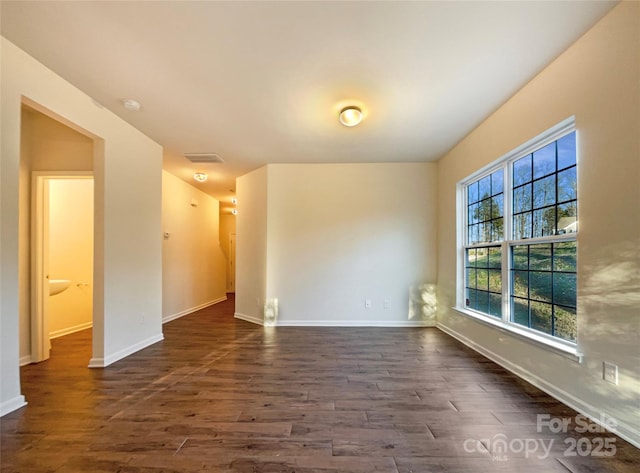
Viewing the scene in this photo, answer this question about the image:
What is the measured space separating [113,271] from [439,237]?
447cm

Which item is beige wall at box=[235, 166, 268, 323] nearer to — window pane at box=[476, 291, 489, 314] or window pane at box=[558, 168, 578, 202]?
window pane at box=[476, 291, 489, 314]

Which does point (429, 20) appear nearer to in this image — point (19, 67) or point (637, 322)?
point (637, 322)

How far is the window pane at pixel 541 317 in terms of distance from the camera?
258 centimetres

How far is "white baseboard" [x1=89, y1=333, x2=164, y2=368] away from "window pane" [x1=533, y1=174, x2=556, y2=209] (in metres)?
4.49

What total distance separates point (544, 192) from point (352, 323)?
3213 millimetres

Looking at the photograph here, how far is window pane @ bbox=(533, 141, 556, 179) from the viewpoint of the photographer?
2.56 m

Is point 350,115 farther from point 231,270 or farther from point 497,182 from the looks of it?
point 231,270

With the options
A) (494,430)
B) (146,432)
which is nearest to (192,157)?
(146,432)

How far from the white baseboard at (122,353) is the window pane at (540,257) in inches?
170

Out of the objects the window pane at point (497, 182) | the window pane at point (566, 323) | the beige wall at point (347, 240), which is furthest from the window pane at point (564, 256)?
the beige wall at point (347, 240)

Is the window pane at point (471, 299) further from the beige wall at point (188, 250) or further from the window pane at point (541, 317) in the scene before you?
the beige wall at point (188, 250)

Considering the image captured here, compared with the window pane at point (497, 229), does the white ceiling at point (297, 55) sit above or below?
above

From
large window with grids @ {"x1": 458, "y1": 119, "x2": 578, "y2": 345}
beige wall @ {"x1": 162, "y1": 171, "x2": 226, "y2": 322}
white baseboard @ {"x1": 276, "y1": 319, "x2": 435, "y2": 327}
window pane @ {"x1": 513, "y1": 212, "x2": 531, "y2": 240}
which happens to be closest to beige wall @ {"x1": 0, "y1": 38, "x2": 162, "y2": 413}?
beige wall @ {"x1": 162, "y1": 171, "x2": 226, "y2": 322}

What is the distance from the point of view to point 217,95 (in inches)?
110
